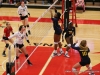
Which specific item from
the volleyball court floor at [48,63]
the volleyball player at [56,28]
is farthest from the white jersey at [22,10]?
the volleyball player at [56,28]

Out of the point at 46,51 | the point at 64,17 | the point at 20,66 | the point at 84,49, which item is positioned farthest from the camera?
the point at 64,17

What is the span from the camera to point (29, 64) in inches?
447

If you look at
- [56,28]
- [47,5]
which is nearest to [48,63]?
[56,28]

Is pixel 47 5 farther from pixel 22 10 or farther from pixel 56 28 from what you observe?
pixel 56 28

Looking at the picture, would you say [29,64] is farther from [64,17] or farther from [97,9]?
[97,9]

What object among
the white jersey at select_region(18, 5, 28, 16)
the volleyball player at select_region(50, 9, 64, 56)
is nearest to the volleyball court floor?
the volleyball player at select_region(50, 9, 64, 56)

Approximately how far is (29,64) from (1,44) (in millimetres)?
3470

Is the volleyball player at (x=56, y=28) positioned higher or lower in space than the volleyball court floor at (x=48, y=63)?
higher

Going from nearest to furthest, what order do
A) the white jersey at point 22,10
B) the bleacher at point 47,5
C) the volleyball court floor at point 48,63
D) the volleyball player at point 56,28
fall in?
the volleyball court floor at point 48,63, the volleyball player at point 56,28, the white jersey at point 22,10, the bleacher at point 47,5

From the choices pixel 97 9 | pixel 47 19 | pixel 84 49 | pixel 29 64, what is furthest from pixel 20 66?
pixel 97 9

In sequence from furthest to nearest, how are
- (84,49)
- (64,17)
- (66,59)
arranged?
(64,17), (66,59), (84,49)

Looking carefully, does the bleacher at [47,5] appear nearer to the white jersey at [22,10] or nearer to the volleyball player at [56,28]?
the white jersey at [22,10]

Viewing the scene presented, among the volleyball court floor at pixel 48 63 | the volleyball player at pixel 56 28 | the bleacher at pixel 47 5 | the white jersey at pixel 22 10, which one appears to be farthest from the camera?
the bleacher at pixel 47 5

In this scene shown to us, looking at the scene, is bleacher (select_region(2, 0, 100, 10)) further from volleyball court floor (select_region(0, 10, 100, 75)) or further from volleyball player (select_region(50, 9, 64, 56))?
volleyball player (select_region(50, 9, 64, 56))
